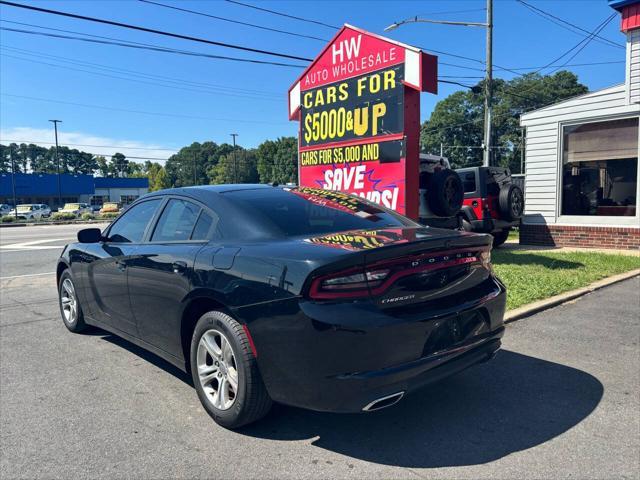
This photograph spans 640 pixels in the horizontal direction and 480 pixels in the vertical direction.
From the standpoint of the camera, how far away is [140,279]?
3.87 meters

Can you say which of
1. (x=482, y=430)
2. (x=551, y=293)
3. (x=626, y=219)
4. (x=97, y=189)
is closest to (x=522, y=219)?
(x=626, y=219)

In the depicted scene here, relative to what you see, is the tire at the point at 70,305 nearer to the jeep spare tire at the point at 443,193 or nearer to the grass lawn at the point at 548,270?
the grass lawn at the point at 548,270

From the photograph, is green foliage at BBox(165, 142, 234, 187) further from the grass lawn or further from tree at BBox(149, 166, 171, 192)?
the grass lawn

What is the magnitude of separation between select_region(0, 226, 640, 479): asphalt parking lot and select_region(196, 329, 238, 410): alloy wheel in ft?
0.66

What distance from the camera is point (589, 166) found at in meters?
12.0

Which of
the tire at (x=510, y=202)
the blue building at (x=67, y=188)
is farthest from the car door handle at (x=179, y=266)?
the blue building at (x=67, y=188)

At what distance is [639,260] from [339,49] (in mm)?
6870

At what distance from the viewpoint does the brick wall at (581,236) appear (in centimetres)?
1112

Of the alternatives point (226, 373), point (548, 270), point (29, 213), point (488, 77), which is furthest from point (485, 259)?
point (29, 213)

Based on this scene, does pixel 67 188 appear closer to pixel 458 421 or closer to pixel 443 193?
pixel 443 193

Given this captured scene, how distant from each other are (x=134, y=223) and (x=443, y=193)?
621 cm

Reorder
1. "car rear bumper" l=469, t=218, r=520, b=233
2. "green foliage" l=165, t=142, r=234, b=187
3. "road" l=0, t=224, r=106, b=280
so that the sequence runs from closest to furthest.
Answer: "road" l=0, t=224, r=106, b=280 < "car rear bumper" l=469, t=218, r=520, b=233 < "green foliage" l=165, t=142, r=234, b=187

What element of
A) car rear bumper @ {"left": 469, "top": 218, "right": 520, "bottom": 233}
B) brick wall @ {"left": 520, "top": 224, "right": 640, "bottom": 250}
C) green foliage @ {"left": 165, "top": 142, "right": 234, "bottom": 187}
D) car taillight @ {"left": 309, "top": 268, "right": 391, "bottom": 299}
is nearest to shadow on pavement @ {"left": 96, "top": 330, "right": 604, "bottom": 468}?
car taillight @ {"left": 309, "top": 268, "right": 391, "bottom": 299}

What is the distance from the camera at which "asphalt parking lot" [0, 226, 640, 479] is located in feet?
8.83
